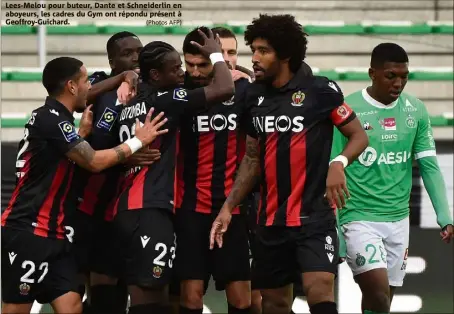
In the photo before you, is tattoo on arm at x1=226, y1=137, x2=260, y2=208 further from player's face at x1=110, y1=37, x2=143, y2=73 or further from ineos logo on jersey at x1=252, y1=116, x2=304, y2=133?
player's face at x1=110, y1=37, x2=143, y2=73

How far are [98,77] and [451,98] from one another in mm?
4907

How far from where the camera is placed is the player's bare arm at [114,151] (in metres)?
7.49

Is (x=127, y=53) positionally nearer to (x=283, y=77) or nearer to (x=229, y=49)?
(x=229, y=49)

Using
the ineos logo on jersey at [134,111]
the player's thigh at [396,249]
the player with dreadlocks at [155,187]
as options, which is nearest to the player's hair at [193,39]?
the player with dreadlocks at [155,187]

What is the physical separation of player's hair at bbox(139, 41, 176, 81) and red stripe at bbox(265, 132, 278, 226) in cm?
90

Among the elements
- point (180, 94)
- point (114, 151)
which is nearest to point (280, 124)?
point (180, 94)

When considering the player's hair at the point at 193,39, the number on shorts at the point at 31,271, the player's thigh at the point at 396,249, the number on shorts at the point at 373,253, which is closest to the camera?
the number on shorts at the point at 31,271

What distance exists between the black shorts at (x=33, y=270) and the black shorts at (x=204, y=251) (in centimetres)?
89

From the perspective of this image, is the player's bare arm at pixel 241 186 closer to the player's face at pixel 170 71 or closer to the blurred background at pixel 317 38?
the player's face at pixel 170 71

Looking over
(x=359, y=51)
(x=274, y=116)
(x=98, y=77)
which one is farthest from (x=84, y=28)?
(x=274, y=116)

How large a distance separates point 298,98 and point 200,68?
0.94 m

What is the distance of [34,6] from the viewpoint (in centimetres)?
1209

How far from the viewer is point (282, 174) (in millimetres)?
7398

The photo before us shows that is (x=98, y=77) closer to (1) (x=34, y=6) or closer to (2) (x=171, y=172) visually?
(2) (x=171, y=172)
